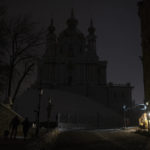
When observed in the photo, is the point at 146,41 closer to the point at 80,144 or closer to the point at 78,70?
Answer: the point at 80,144

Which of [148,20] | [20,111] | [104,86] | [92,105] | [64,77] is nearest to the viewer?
[148,20]

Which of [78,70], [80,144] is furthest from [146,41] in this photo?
[78,70]

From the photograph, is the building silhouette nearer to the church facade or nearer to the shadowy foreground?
the shadowy foreground

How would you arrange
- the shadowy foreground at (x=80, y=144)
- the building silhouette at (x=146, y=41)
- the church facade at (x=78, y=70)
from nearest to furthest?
the shadowy foreground at (x=80, y=144), the building silhouette at (x=146, y=41), the church facade at (x=78, y=70)

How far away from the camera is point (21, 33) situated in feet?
72.4

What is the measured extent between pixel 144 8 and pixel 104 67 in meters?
42.2

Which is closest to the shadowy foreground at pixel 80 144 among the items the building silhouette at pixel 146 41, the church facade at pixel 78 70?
the building silhouette at pixel 146 41

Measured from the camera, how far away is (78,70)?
64.8 meters

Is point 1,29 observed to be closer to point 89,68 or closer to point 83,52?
point 89,68

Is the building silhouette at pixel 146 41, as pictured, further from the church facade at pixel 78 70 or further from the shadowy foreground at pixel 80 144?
the church facade at pixel 78 70

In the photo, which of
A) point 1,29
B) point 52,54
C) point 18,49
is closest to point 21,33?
point 18,49

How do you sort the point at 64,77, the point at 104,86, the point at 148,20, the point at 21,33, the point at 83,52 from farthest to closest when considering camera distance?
the point at 83,52 < the point at 64,77 < the point at 104,86 < the point at 148,20 < the point at 21,33

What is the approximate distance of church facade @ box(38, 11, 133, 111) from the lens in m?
59.6

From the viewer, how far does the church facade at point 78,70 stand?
59.6 metres
